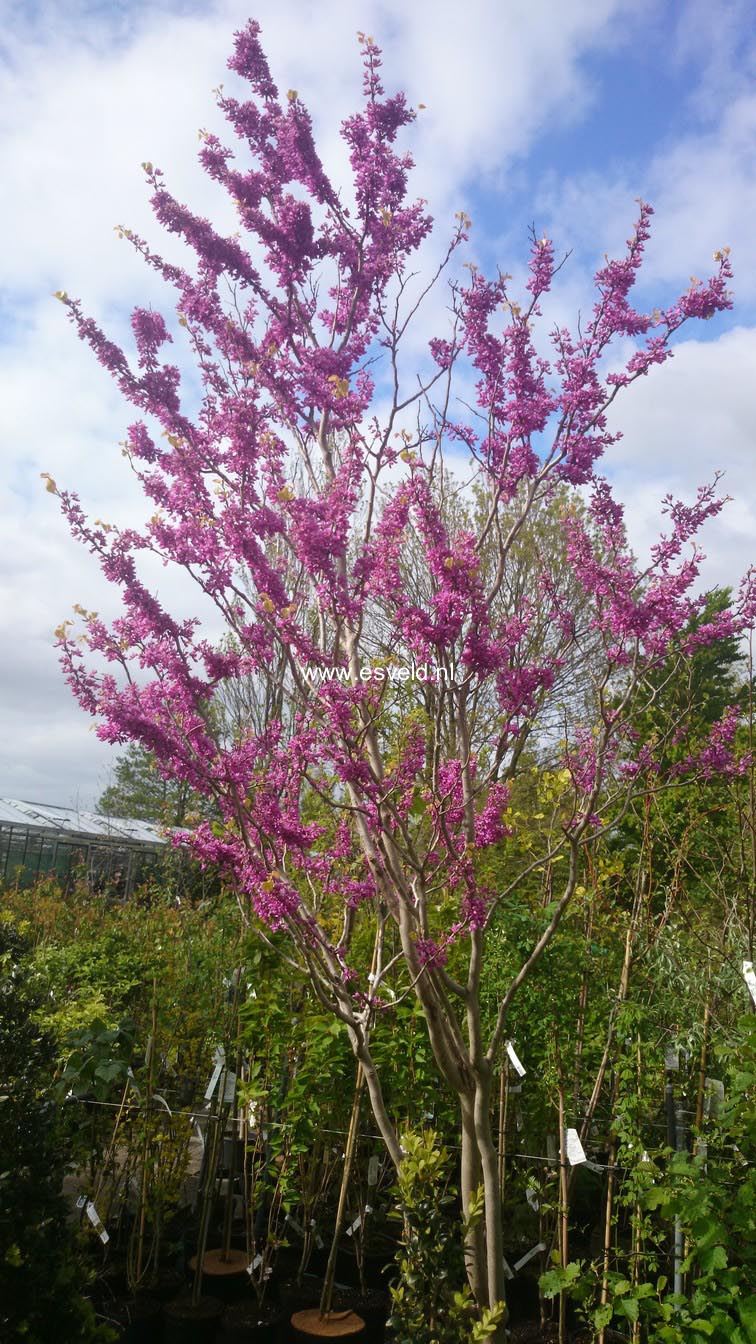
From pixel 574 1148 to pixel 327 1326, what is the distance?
57.4 inches

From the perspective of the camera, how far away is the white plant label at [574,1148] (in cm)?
330

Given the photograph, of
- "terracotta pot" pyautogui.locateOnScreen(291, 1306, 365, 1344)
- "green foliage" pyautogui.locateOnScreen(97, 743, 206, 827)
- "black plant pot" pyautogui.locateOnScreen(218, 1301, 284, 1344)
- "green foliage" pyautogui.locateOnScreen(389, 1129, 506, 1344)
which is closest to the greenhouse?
"green foliage" pyautogui.locateOnScreen(97, 743, 206, 827)

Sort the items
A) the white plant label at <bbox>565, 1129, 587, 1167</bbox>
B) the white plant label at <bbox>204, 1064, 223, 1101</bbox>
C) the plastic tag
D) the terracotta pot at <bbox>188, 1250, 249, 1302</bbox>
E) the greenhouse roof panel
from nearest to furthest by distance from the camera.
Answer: the white plant label at <bbox>565, 1129, 587, 1167</bbox>
the plastic tag
the white plant label at <bbox>204, 1064, 223, 1101</bbox>
the terracotta pot at <bbox>188, 1250, 249, 1302</bbox>
the greenhouse roof panel

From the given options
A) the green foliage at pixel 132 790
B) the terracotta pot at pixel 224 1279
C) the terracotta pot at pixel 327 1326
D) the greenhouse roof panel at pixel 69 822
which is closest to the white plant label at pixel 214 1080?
the terracotta pot at pixel 224 1279

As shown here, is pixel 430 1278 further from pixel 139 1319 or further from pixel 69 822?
pixel 69 822

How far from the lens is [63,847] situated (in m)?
21.2

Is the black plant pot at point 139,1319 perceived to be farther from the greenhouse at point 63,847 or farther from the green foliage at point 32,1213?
the greenhouse at point 63,847

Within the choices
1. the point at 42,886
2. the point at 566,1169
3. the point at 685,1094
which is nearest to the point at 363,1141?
the point at 566,1169

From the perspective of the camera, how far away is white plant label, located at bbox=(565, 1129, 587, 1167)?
3.30 metres

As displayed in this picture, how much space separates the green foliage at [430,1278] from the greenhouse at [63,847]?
17.1m

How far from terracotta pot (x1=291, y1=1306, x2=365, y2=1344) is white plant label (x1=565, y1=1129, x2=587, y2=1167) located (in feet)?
4.23

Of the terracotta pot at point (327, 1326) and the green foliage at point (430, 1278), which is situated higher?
the green foliage at point (430, 1278)

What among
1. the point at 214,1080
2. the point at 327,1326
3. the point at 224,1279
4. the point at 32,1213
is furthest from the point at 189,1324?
the point at 32,1213

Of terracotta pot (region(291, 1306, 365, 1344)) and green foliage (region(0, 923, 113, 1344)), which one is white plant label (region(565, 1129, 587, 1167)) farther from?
green foliage (region(0, 923, 113, 1344))
